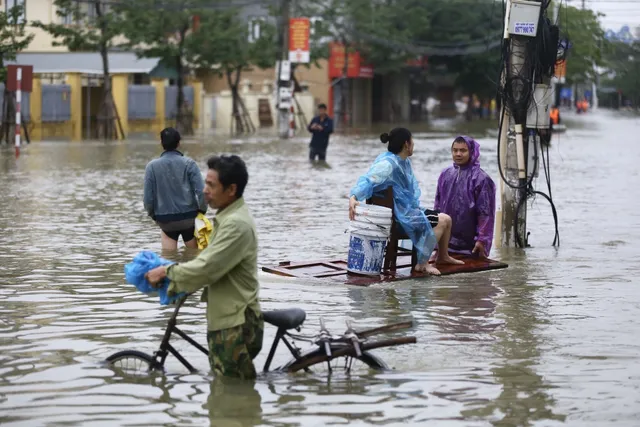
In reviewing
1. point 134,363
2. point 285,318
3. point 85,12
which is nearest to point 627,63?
point 85,12

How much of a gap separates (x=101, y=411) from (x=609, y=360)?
10.9ft

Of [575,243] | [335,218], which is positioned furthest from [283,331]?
[335,218]

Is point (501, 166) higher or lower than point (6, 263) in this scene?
higher

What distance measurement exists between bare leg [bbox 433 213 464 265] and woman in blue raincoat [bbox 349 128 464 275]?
0.12 m

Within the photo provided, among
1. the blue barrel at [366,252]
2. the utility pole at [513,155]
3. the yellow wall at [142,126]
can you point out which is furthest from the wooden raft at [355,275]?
the yellow wall at [142,126]

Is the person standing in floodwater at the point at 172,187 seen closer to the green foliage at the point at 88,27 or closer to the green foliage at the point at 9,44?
the green foliage at the point at 9,44

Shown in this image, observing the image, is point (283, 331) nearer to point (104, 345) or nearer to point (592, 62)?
point (104, 345)

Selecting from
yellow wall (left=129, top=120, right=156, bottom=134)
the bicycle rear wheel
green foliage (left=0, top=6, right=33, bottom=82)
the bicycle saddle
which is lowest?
yellow wall (left=129, top=120, right=156, bottom=134)

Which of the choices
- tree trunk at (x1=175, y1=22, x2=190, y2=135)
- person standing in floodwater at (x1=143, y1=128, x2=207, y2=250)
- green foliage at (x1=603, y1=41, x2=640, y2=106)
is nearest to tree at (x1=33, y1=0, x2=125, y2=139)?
tree trunk at (x1=175, y1=22, x2=190, y2=135)

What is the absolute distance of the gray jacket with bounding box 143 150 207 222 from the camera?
1355 centimetres

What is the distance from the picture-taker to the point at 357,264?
39.3ft

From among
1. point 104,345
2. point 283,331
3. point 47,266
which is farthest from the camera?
point 47,266

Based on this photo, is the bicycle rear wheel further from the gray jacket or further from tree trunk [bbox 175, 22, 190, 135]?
tree trunk [bbox 175, 22, 190, 135]

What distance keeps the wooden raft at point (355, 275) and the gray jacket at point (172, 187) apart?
5.02 feet
